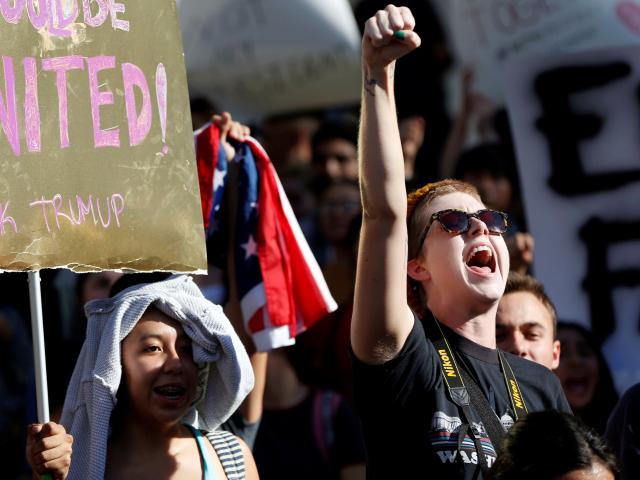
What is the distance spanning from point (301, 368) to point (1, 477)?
1.58m

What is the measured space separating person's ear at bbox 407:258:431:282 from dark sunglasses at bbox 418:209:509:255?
0.14ft

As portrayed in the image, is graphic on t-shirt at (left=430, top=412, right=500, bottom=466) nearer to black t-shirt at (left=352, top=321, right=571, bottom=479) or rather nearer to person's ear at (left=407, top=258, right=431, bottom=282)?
black t-shirt at (left=352, top=321, right=571, bottom=479)

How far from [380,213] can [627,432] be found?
1.14 meters

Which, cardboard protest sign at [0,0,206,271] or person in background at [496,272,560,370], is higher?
cardboard protest sign at [0,0,206,271]

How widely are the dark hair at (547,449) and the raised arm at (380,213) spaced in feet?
1.12

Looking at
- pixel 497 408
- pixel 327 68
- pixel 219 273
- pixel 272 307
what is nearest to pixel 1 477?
pixel 219 273

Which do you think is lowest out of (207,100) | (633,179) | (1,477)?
(1,477)

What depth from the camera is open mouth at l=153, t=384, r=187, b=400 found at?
11.1ft

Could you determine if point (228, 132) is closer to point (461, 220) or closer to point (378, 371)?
point (461, 220)

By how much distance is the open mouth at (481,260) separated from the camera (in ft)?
10.3

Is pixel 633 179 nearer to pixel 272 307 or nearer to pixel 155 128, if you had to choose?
pixel 272 307

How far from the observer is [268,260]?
4176 millimetres

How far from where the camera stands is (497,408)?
3014 millimetres

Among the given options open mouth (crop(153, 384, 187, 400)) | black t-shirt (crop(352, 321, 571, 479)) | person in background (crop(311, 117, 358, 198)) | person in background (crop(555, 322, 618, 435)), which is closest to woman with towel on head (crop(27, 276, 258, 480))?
open mouth (crop(153, 384, 187, 400))
